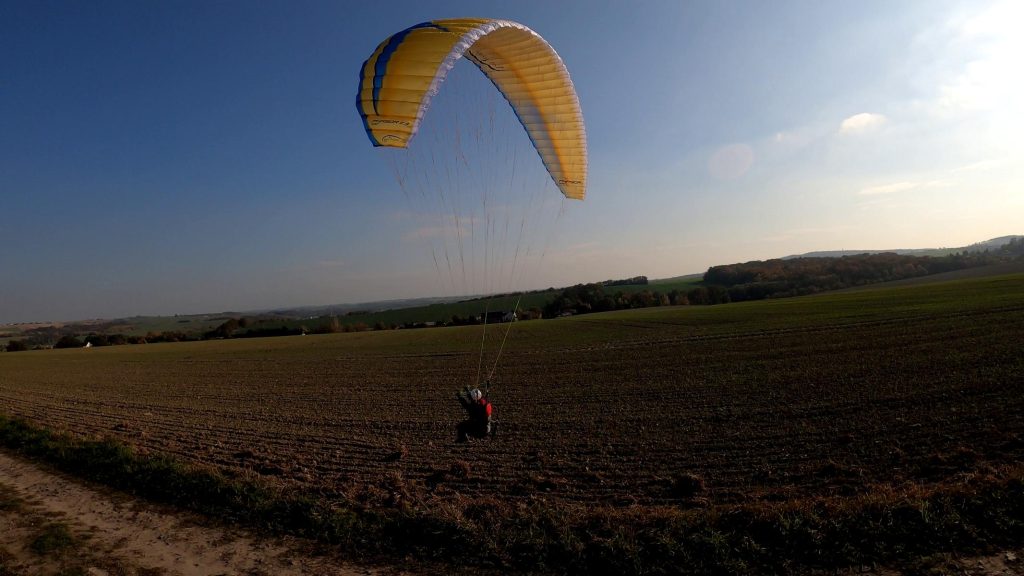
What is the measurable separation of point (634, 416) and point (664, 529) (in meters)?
6.66

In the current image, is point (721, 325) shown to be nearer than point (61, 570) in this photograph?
No

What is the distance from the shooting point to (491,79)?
9.27 m

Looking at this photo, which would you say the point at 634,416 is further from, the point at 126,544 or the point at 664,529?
the point at 126,544

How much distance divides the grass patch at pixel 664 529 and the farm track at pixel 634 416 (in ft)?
2.70

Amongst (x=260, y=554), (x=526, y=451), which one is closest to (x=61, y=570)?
(x=260, y=554)

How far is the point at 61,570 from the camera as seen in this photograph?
5.11 m

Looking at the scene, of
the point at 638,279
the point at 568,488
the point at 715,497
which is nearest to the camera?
the point at 715,497

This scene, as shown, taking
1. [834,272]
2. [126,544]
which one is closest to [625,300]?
[834,272]

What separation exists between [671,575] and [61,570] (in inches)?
227

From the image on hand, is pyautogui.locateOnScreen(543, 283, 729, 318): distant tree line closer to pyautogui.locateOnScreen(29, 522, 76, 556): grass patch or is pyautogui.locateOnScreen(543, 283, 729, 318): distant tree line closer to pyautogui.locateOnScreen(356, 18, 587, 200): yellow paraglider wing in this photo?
pyautogui.locateOnScreen(356, 18, 587, 200): yellow paraglider wing

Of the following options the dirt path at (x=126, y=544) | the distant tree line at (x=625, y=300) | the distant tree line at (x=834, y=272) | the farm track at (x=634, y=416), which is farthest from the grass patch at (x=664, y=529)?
the distant tree line at (x=834, y=272)

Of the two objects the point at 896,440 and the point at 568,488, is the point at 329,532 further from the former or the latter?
the point at 896,440

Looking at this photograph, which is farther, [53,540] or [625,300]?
[625,300]

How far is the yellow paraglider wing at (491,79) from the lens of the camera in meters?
7.00
